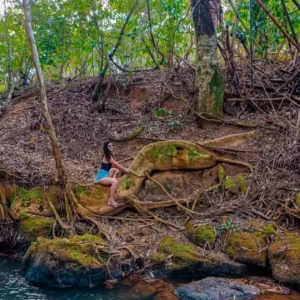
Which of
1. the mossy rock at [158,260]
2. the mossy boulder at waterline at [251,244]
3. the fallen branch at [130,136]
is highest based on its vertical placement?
the fallen branch at [130,136]

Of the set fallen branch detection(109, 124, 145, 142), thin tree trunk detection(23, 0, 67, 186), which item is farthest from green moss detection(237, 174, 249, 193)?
thin tree trunk detection(23, 0, 67, 186)

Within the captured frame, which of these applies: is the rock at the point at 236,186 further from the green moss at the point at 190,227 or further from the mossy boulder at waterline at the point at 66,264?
the mossy boulder at waterline at the point at 66,264

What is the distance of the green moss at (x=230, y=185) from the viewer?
307 inches

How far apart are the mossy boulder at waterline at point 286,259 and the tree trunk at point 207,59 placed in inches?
158

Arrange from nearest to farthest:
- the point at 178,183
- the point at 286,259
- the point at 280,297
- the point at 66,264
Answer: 1. the point at 280,297
2. the point at 286,259
3. the point at 66,264
4. the point at 178,183

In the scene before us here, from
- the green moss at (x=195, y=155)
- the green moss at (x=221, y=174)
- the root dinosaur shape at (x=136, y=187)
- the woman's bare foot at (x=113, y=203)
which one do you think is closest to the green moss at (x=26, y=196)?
the root dinosaur shape at (x=136, y=187)

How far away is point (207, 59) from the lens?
9.29m

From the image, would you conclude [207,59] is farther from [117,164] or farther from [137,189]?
[137,189]

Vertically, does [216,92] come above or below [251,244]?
above

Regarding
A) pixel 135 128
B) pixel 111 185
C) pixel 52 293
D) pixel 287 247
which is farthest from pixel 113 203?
pixel 287 247

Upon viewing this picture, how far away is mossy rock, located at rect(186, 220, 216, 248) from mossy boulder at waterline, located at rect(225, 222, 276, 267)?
28cm

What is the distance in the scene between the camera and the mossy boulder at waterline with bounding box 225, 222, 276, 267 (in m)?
6.39

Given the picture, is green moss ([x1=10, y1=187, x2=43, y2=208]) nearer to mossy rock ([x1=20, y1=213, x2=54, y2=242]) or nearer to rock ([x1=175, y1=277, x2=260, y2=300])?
mossy rock ([x1=20, y1=213, x2=54, y2=242])

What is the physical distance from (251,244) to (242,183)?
1.56m
